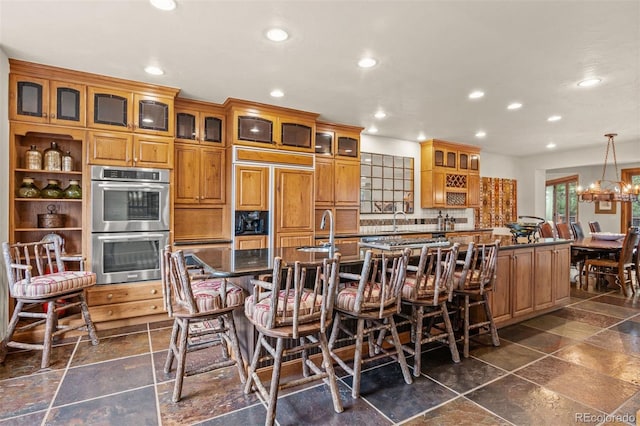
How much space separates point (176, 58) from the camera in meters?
2.93

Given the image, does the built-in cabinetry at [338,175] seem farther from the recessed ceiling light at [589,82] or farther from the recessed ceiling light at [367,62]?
the recessed ceiling light at [589,82]

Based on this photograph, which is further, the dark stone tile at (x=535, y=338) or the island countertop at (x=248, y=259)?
the dark stone tile at (x=535, y=338)

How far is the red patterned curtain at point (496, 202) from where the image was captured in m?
7.34

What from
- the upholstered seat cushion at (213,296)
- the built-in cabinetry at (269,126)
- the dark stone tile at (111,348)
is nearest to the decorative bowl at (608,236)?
the built-in cabinetry at (269,126)

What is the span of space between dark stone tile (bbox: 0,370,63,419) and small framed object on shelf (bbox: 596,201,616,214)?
1068 cm

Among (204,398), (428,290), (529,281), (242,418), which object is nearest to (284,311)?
(242,418)

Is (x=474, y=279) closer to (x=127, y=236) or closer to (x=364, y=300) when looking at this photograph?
(x=364, y=300)

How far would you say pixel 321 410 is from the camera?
6.53 feet

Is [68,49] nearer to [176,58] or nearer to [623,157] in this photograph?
[176,58]

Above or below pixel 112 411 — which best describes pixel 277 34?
above

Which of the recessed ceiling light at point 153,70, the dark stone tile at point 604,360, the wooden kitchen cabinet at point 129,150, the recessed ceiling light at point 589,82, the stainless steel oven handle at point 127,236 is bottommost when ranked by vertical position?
the dark stone tile at point 604,360

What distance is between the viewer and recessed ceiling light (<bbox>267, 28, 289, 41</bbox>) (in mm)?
2459

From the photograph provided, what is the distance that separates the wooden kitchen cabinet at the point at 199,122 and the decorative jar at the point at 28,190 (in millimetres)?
1451

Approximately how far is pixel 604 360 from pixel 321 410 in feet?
7.78
